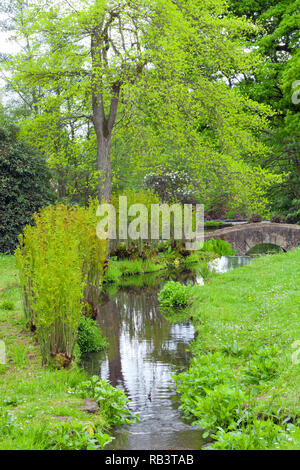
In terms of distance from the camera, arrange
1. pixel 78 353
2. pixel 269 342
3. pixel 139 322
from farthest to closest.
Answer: pixel 139 322 < pixel 78 353 < pixel 269 342

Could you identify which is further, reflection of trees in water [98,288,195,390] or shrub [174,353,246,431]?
reflection of trees in water [98,288,195,390]

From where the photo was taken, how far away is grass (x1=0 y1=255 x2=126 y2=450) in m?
4.46

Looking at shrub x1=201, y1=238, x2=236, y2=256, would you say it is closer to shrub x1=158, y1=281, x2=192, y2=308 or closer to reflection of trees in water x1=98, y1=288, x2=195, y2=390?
reflection of trees in water x1=98, y1=288, x2=195, y2=390

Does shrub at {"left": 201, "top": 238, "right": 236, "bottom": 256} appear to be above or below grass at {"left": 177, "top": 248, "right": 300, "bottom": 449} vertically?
above

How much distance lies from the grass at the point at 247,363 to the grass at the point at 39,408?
1.18 metres

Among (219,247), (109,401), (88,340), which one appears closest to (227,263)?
(219,247)

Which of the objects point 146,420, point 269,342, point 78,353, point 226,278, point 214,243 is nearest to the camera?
point 146,420

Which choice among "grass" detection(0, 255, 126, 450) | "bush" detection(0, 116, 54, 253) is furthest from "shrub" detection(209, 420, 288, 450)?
"bush" detection(0, 116, 54, 253)

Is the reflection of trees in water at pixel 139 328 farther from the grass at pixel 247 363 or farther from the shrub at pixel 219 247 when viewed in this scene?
the shrub at pixel 219 247

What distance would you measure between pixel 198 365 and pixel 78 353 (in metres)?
2.06

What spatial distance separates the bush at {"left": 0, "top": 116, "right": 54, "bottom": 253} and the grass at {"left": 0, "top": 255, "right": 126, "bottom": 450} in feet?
32.2

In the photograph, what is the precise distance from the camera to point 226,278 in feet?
42.3

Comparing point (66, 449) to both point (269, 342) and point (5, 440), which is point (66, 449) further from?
point (269, 342)

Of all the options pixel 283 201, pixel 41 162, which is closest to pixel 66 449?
pixel 41 162
